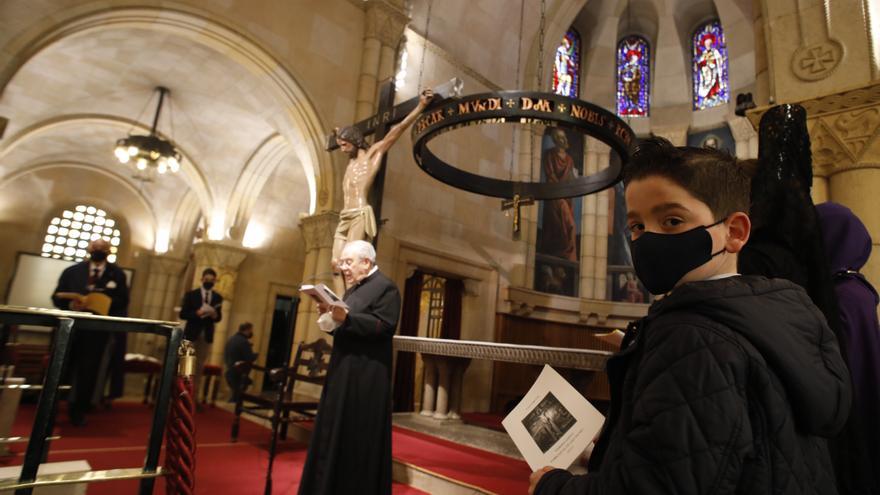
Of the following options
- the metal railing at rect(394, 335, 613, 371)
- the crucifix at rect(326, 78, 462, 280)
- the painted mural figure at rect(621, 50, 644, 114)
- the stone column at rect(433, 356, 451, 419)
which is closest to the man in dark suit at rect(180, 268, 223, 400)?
the crucifix at rect(326, 78, 462, 280)

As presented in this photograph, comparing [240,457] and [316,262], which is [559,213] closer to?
[316,262]

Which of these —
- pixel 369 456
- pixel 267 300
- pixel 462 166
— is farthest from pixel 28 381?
pixel 462 166

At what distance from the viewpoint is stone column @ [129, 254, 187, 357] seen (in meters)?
13.6

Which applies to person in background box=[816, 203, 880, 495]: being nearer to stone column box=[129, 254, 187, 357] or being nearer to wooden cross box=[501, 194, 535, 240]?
wooden cross box=[501, 194, 535, 240]

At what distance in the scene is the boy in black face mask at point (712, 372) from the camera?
709 millimetres

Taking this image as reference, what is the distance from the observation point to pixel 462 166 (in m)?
9.42

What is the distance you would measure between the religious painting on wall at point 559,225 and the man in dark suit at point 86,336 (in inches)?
309

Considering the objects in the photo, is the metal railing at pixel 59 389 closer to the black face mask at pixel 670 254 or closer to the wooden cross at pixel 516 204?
the black face mask at pixel 670 254

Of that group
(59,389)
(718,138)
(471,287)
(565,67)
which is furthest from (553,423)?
(565,67)

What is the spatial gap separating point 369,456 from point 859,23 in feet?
14.5

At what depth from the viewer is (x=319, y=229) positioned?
7.30 m

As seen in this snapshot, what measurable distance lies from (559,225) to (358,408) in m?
9.36

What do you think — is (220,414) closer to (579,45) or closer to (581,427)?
(581,427)

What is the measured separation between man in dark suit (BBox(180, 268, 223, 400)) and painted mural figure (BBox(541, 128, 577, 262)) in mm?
6877
